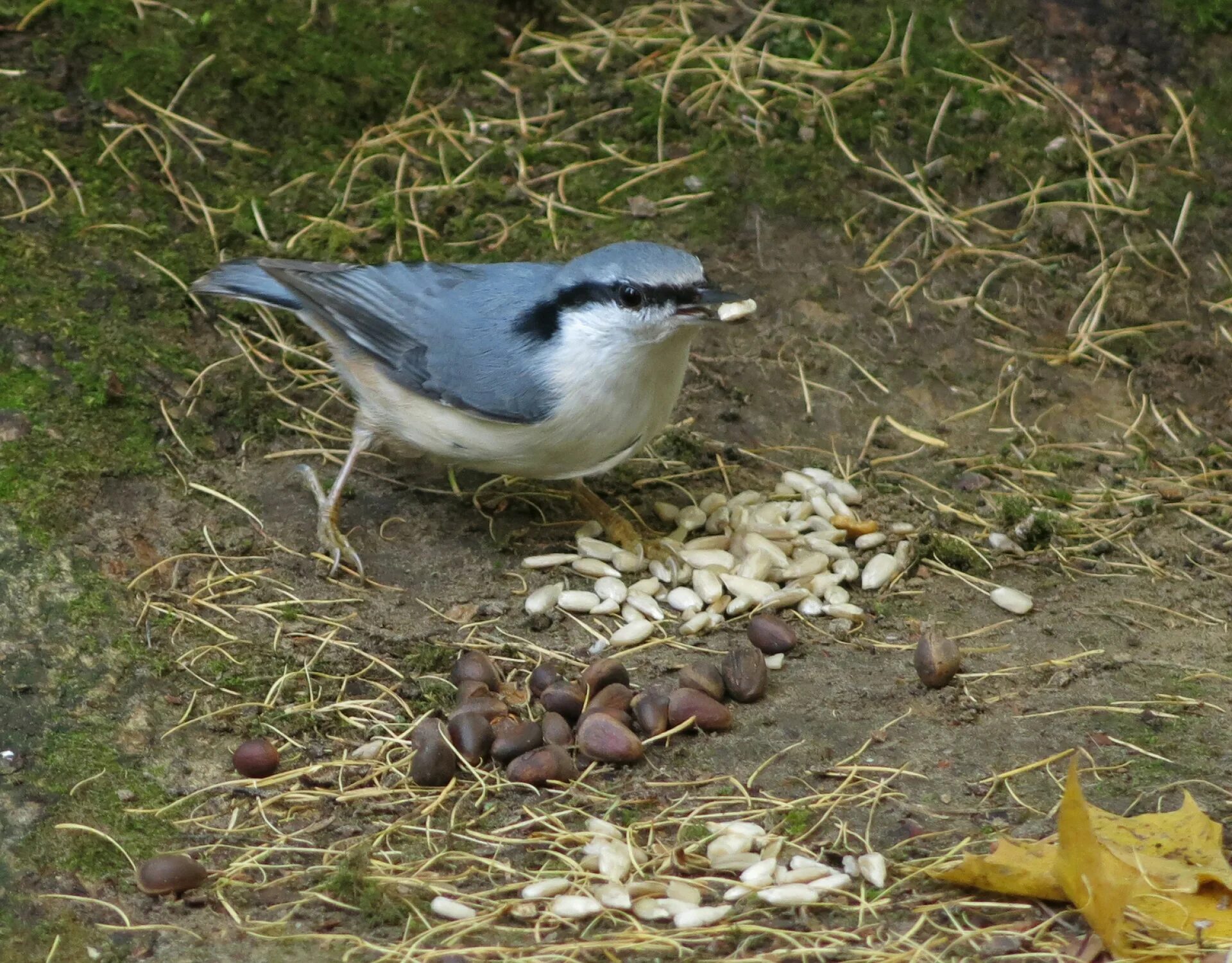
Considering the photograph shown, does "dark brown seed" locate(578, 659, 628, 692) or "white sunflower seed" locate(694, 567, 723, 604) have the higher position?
"dark brown seed" locate(578, 659, 628, 692)

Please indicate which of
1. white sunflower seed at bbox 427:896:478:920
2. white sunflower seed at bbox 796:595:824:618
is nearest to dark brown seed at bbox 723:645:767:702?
white sunflower seed at bbox 796:595:824:618

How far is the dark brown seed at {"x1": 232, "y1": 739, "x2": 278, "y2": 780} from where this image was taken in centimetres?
323

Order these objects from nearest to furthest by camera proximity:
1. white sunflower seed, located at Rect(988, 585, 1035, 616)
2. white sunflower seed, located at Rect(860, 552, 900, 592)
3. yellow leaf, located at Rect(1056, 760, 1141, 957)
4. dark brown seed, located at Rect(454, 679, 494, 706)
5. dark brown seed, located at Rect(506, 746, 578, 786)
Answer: yellow leaf, located at Rect(1056, 760, 1141, 957)
dark brown seed, located at Rect(506, 746, 578, 786)
dark brown seed, located at Rect(454, 679, 494, 706)
white sunflower seed, located at Rect(988, 585, 1035, 616)
white sunflower seed, located at Rect(860, 552, 900, 592)

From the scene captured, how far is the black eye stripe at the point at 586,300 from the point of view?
3.72m

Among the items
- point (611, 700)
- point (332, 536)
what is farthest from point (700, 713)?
point (332, 536)

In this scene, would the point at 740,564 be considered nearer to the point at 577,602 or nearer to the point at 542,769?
the point at 577,602

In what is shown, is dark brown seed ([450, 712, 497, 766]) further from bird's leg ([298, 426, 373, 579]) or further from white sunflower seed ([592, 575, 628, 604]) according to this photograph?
bird's leg ([298, 426, 373, 579])

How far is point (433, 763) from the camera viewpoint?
3.18m

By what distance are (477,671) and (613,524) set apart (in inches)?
36.8

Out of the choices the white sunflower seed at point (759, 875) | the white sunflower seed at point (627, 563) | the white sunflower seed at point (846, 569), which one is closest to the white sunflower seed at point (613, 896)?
the white sunflower seed at point (759, 875)

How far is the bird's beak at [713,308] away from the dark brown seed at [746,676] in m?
0.90

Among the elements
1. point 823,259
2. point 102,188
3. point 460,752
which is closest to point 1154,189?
point 823,259

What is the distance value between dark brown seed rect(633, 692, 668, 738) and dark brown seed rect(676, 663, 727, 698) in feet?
0.33

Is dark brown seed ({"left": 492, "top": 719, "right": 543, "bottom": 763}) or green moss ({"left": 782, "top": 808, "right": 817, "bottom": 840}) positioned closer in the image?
green moss ({"left": 782, "top": 808, "right": 817, "bottom": 840})
